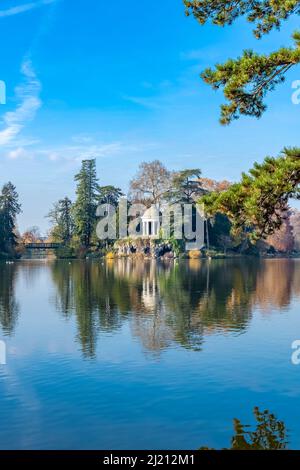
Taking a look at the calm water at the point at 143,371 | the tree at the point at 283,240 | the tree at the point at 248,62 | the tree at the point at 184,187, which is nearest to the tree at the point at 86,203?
the tree at the point at 184,187

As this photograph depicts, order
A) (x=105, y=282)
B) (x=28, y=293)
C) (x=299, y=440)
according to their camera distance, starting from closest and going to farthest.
→ (x=299, y=440)
(x=28, y=293)
(x=105, y=282)

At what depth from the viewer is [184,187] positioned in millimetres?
81000

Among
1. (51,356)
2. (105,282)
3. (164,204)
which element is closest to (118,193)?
(164,204)

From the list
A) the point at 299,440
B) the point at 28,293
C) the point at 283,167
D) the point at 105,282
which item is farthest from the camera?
the point at 105,282

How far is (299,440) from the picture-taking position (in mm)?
9766

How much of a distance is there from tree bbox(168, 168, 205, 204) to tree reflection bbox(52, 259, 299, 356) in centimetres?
3965

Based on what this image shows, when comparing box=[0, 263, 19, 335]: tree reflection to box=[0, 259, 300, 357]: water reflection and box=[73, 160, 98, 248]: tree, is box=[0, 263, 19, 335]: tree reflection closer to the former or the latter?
box=[0, 259, 300, 357]: water reflection
